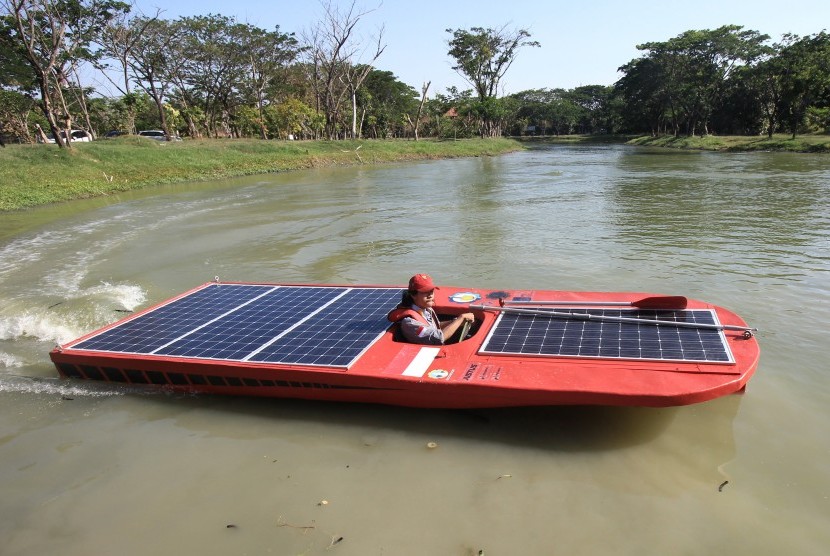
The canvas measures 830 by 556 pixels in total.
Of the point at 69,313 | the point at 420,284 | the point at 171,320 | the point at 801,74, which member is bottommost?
the point at 69,313

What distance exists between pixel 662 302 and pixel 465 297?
85.6 inches

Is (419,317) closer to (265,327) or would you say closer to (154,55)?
(265,327)

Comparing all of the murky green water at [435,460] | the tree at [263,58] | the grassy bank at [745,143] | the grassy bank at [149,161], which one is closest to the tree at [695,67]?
the grassy bank at [745,143]

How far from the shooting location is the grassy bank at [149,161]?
23.0 metres

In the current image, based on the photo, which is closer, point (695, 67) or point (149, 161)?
point (149, 161)

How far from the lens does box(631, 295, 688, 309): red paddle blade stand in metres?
5.46

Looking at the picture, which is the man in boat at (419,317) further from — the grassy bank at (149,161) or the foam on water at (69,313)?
the grassy bank at (149,161)

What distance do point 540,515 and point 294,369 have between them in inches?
102

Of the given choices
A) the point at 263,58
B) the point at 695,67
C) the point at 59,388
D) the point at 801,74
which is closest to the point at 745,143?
the point at 801,74

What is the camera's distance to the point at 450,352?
17.1ft

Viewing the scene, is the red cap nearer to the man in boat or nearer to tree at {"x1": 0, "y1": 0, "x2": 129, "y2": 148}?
the man in boat

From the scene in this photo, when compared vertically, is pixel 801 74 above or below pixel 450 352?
above

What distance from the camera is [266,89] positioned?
164 ft

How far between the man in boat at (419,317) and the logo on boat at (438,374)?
659 mm
